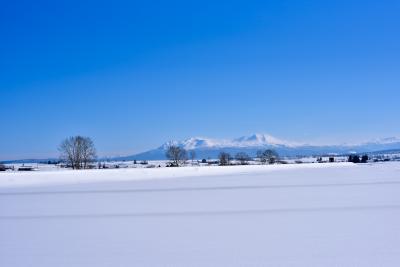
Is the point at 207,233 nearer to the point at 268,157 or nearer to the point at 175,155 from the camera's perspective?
the point at 175,155

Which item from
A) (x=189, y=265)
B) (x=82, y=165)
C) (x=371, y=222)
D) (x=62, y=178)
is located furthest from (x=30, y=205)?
(x=82, y=165)

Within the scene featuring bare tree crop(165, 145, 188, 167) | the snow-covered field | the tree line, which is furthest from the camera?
the tree line

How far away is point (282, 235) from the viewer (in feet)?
14.2

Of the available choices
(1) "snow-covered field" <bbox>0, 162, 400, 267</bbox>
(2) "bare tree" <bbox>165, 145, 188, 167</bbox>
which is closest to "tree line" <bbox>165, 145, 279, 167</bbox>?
(2) "bare tree" <bbox>165, 145, 188, 167</bbox>

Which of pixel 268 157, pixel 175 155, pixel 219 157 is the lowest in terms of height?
pixel 268 157

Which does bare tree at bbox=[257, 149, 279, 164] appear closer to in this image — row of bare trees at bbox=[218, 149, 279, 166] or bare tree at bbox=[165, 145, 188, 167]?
row of bare trees at bbox=[218, 149, 279, 166]

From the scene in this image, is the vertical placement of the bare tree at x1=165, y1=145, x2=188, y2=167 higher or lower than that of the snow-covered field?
higher

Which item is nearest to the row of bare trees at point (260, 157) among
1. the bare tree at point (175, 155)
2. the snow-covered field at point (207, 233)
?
the bare tree at point (175, 155)

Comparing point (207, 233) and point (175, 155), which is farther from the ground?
point (175, 155)

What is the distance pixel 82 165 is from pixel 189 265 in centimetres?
4968

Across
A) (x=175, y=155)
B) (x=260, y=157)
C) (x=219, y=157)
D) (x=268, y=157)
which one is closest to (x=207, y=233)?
(x=175, y=155)

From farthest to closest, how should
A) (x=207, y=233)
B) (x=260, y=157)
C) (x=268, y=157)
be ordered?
(x=260, y=157) < (x=268, y=157) < (x=207, y=233)

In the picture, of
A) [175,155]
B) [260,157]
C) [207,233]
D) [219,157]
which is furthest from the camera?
[260,157]

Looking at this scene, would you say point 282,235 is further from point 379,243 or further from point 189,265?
point 189,265
